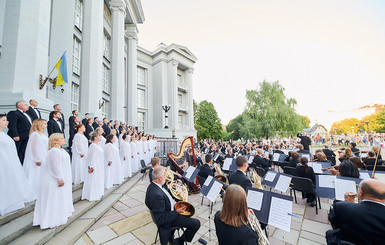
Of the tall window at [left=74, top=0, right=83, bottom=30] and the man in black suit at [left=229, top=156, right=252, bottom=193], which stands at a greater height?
the tall window at [left=74, top=0, right=83, bottom=30]

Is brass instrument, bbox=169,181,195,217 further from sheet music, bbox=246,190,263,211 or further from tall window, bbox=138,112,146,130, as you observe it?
tall window, bbox=138,112,146,130

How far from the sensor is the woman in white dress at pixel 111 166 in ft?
16.9

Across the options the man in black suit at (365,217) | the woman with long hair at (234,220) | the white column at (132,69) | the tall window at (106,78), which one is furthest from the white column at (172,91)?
the man in black suit at (365,217)

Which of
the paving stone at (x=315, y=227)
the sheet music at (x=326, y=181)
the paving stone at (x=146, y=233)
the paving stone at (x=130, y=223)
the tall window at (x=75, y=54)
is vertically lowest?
the paving stone at (x=315, y=227)

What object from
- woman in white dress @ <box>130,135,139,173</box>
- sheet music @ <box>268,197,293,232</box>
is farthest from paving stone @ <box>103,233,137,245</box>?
woman in white dress @ <box>130,135,139,173</box>

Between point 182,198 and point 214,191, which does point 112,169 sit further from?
point 214,191

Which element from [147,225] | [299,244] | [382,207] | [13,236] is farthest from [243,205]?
[13,236]

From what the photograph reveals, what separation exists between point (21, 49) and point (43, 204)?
207 inches

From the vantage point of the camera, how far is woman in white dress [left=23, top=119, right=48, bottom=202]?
3.49 meters

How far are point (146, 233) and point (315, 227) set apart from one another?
12.8 feet

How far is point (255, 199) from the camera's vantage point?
254 centimetres

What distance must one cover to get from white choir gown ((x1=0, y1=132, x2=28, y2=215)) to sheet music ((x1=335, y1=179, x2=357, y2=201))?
257 inches

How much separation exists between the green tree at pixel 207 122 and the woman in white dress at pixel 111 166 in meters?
34.1

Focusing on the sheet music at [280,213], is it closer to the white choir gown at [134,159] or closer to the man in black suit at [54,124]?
the man in black suit at [54,124]
